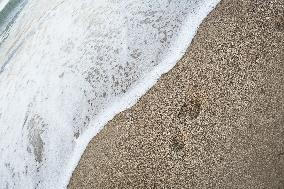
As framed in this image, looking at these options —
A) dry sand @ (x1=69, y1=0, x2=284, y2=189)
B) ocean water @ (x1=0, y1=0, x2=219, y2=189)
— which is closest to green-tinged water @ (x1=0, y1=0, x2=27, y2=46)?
ocean water @ (x1=0, y1=0, x2=219, y2=189)

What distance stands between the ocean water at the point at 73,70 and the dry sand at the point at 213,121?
9.0 inches

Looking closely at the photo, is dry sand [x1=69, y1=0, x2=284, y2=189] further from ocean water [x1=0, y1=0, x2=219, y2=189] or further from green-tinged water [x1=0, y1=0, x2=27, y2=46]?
green-tinged water [x1=0, y1=0, x2=27, y2=46]

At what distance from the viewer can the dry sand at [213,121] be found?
4297mm

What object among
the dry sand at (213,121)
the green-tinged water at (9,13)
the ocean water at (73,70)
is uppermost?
the green-tinged water at (9,13)

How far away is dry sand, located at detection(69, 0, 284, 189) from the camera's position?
4.30 meters

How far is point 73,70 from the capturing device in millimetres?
5301

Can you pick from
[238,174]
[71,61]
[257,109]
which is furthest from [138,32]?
[238,174]

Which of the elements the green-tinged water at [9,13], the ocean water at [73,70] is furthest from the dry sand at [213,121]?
the green-tinged water at [9,13]

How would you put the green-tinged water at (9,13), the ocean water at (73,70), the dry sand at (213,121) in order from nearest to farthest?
the dry sand at (213,121)
the ocean water at (73,70)
the green-tinged water at (9,13)

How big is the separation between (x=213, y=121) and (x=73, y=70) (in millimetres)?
1853

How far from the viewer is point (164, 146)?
14.6ft

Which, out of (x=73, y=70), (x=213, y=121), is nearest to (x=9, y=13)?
(x=73, y=70)

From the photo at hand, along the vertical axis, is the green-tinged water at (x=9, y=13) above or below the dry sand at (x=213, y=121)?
above

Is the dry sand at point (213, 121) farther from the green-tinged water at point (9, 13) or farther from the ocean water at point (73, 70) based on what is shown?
the green-tinged water at point (9, 13)
